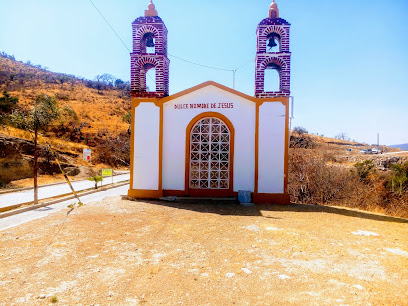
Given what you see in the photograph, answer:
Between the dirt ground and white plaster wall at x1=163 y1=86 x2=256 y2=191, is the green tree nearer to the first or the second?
the dirt ground

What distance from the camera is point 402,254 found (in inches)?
201

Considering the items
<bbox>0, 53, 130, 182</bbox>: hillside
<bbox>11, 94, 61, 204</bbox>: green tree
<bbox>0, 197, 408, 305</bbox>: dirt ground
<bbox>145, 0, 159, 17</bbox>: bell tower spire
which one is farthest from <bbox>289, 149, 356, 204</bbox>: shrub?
<bbox>0, 53, 130, 182</bbox>: hillside

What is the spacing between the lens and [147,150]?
10.7m

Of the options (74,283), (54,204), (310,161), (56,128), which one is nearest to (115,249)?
(74,283)

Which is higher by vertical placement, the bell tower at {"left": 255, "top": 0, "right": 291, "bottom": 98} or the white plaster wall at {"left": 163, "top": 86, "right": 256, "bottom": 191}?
the bell tower at {"left": 255, "top": 0, "right": 291, "bottom": 98}

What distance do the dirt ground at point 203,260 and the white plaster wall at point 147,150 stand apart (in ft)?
9.08

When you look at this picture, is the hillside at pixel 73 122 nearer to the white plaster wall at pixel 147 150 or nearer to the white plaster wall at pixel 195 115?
the white plaster wall at pixel 147 150

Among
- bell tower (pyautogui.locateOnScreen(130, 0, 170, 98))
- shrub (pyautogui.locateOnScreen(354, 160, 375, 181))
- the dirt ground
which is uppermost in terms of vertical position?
bell tower (pyautogui.locateOnScreen(130, 0, 170, 98))

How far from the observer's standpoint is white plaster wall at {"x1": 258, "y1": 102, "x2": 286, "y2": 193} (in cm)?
1025

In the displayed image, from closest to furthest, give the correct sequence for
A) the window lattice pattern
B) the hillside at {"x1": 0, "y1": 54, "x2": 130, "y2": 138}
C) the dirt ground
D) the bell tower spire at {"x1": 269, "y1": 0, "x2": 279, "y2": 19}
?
the dirt ground, the window lattice pattern, the bell tower spire at {"x1": 269, "y1": 0, "x2": 279, "y2": 19}, the hillside at {"x1": 0, "y1": 54, "x2": 130, "y2": 138}

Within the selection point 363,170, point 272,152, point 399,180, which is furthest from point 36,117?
point 399,180

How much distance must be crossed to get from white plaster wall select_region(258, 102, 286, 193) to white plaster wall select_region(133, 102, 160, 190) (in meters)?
3.85

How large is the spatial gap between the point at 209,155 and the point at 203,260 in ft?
20.4

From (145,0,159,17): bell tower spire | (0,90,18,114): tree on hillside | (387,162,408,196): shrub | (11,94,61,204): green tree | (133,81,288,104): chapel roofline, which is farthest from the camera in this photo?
(0,90,18,114): tree on hillside
